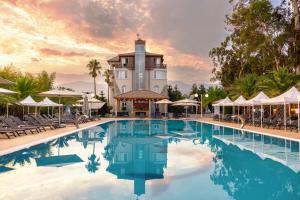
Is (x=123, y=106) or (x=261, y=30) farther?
(x=123, y=106)

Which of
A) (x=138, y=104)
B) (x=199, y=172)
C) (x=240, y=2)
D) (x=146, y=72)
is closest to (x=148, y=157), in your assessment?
(x=199, y=172)

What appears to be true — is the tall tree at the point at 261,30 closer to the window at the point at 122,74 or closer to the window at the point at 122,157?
the window at the point at 122,74

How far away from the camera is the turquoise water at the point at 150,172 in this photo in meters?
6.68

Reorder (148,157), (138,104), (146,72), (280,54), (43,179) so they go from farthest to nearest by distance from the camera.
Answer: (146,72) < (138,104) < (280,54) < (148,157) < (43,179)

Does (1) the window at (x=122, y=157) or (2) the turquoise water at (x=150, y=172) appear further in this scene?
(1) the window at (x=122, y=157)

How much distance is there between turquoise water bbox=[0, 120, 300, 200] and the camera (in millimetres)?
6676

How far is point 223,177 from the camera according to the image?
27.0 ft

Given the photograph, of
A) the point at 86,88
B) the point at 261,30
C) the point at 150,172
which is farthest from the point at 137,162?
the point at 86,88

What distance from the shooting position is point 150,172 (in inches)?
349

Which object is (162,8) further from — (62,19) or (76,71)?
(76,71)

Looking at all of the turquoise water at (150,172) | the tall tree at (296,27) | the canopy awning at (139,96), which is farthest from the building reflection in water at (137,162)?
the canopy awning at (139,96)

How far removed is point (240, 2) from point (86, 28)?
16575 millimetres

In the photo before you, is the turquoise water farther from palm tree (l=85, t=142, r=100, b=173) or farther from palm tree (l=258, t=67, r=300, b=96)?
palm tree (l=258, t=67, r=300, b=96)

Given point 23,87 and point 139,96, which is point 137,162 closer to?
point 23,87
